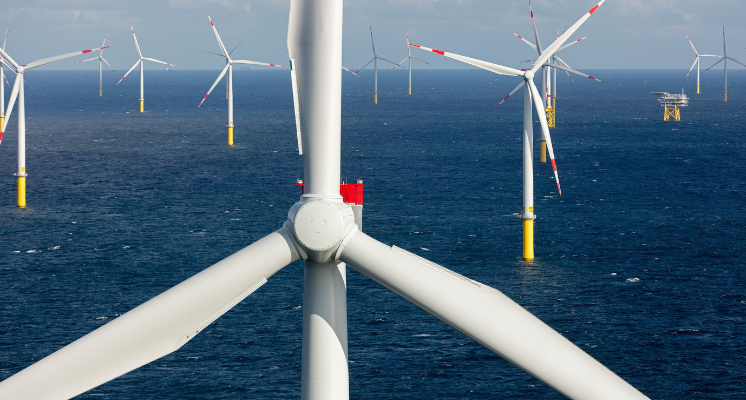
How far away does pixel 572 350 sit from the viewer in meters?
22.0

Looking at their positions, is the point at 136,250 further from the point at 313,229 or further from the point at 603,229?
the point at 313,229

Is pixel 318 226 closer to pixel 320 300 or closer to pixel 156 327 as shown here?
pixel 320 300

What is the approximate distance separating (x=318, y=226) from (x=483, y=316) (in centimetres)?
492

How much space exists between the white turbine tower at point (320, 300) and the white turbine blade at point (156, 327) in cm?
A: 3

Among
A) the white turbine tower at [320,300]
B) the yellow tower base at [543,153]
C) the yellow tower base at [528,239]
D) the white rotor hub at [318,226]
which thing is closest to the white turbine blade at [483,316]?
the white turbine tower at [320,300]

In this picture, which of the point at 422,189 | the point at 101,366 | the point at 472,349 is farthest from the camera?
the point at 422,189

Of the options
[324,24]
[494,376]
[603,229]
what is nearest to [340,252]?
[324,24]

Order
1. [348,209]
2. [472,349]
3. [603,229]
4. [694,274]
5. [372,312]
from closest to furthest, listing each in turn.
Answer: [348,209] → [472,349] → [372,312] → [694,274] → [603,229]

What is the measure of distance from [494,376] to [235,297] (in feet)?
163

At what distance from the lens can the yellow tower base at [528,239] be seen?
9775 cm

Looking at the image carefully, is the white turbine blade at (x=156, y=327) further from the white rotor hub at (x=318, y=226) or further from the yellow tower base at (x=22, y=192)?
the yellow tower base at (x=22, y=192)

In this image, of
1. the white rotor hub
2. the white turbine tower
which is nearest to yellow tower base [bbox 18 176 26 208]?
the white turbine tower

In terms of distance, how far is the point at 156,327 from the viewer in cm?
2259

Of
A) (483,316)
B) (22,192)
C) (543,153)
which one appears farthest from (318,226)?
(543,153)
